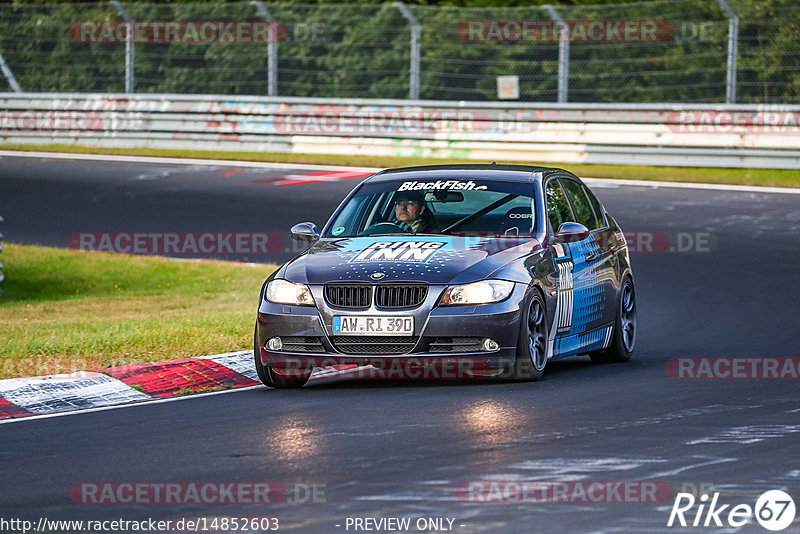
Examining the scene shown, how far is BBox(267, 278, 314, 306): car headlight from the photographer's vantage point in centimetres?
966

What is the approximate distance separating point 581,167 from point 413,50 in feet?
12.0

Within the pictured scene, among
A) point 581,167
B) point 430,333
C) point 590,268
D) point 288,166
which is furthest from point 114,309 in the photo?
point 581,167

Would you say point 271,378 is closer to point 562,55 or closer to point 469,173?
point 469,173

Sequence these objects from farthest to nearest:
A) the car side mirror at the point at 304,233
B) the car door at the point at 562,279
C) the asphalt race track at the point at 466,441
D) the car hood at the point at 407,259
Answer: the car side mirror at the point at 304,233 < the car door at the point at 562,279 < the car hood at the point at 407,259 < the asphalt race track at the point at 466,441

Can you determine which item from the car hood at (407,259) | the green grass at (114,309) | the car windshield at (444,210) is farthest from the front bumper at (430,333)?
the green grass at (114,309)

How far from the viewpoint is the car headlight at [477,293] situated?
9.47 m

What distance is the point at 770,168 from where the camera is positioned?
23.5 meters

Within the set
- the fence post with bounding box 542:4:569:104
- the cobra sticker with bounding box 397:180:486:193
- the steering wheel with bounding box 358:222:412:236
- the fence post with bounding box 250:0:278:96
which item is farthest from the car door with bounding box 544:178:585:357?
the fence post with bounding box 250:0:278:96

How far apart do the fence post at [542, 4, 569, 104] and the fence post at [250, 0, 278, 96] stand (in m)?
5.18

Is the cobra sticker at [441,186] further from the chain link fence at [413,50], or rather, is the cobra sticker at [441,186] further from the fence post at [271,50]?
the fence post at [271,50]

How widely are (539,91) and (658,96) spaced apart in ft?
6.86

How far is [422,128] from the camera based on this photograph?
26172 mm

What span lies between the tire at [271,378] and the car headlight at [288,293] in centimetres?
28

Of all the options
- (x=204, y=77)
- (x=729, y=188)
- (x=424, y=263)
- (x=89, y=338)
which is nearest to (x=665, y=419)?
(x=424, y=263)
